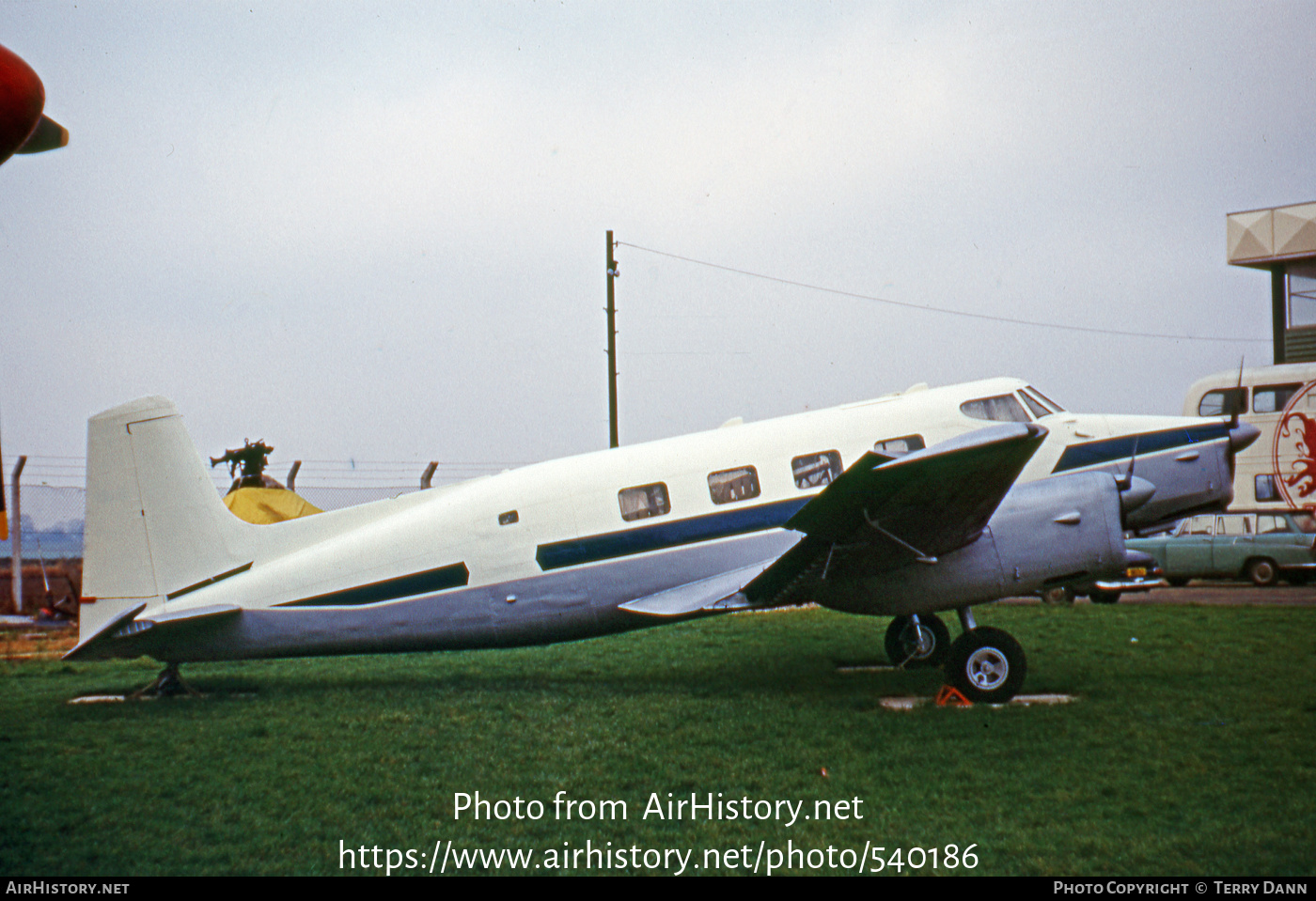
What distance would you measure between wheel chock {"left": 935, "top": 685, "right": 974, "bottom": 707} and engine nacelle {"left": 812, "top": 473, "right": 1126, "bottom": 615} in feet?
2.26

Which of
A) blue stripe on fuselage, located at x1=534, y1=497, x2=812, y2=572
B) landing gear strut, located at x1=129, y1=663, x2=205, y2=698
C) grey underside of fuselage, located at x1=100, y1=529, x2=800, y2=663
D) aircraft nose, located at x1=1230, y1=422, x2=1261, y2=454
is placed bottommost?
landing gear strut, located at x1=129, y1=663, x2=205, y2=698

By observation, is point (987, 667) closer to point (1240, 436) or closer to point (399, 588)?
point (1240, 436)

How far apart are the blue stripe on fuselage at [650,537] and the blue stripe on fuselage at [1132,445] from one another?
2.69m

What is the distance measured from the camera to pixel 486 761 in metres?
5.74

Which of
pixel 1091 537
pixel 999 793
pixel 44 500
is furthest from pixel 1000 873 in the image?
pixel 44 500

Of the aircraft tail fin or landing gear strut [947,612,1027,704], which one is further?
the aircraft tail fin

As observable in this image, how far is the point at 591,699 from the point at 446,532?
2.06m

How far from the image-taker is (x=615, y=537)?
8.29 metres

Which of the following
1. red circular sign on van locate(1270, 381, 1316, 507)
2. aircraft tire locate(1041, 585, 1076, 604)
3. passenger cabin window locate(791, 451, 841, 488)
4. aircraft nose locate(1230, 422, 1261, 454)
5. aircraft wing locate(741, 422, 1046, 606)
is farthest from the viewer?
aircraft tire locate(1041, 585, 1076, 604)

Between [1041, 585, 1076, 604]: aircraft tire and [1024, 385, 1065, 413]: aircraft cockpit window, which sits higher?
[1024, 385, 1065, 413]: aircraft cockpit window

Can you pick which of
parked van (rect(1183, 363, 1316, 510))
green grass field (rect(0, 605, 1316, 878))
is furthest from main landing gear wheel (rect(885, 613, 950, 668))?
parked van (rect(1183, 363, 1316, 510))

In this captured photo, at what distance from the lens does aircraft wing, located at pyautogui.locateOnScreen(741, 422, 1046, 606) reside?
5.95 metres

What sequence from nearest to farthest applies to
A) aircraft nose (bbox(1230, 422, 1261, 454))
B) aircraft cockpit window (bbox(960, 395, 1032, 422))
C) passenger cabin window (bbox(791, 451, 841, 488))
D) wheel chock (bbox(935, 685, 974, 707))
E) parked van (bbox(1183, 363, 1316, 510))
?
wheel chock (bbox(935, 685, 974, 707)), passenger cabin window (bbox(791, 451, 841, 488)), aircraft nose (bbox(1230, 422, 1261, 454)), aircraft cockpit window (bbox(960, 395, 1032, 422)), parked van (bbox(1183, 363, 1316, 510))

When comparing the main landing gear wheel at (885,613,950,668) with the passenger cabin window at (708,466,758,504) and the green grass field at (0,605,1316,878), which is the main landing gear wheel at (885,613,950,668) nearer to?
the green grass field at (0,605,1316,878)
